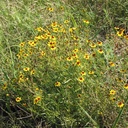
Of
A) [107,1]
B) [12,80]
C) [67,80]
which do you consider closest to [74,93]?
[67,80]

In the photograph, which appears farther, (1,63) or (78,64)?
(1,63)

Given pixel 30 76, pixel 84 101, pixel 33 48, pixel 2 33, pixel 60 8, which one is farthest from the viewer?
pixel 60 8

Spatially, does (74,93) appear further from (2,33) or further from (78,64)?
(2,33)

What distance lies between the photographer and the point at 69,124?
6.41 ft

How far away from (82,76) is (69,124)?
0.31 metres

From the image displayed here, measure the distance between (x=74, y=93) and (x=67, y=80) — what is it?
0.09 m

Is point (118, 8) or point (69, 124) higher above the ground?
point (118, 8)

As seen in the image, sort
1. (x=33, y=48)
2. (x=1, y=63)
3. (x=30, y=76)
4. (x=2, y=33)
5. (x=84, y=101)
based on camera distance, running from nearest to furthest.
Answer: (x=84, y=101), (x=30, y=76), (x=33, y=48), (x=1, y=63), (x=2, y=33)

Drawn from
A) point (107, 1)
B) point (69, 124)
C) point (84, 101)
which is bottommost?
point (69, 124)

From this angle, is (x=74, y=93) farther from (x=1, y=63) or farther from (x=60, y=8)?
(x=60, y=8)

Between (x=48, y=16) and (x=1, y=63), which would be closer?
(x=1, y=63)

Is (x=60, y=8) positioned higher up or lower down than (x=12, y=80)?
higher up

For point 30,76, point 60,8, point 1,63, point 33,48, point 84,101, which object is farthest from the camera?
point 60,8

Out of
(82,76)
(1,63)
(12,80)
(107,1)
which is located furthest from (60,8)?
(82,76)
